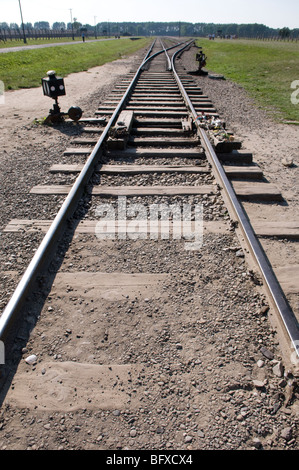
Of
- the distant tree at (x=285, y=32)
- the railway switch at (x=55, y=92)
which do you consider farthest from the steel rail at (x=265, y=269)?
the distant tree at (x=285, y=32)

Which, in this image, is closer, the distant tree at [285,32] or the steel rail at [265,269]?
the steel rail at [265,269]

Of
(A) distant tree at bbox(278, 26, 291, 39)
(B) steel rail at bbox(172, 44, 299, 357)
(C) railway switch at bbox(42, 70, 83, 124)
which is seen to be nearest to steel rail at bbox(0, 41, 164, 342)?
(B) steel rail at bbox(172, 44, 299, 357)

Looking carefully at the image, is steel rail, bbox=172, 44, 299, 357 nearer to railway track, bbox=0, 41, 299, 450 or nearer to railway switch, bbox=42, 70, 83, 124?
railway track, bbox=0, 41, 299, 450

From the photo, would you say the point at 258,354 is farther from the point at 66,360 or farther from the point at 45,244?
the point at 45,244

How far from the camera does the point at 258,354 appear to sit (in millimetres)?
2158

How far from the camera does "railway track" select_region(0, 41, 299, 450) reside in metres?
1.79

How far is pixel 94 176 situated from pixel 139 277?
7.28ft

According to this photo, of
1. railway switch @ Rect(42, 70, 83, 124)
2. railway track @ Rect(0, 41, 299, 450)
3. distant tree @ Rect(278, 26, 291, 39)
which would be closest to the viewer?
railway track @ Rect(0, 41, 299, 450)

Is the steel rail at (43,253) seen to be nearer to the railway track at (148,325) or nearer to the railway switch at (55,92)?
the railway track at (148,325)

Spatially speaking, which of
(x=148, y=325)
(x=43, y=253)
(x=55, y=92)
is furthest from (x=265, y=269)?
(x=55, y=92)

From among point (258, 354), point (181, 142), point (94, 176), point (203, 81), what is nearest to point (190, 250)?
point (258, 354)

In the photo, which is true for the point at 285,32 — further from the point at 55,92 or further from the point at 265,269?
the point at 265,269

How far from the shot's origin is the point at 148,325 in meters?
2.38

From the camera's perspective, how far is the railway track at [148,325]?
1.79 meters
